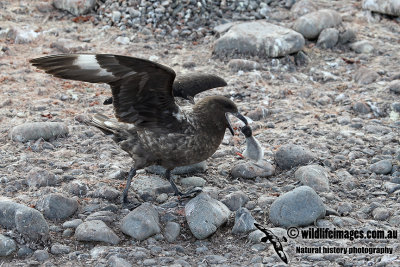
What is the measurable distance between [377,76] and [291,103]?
1.33m

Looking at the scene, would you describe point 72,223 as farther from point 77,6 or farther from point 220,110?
point 77,6

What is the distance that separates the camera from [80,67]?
454cm

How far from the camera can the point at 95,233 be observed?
4348 mm

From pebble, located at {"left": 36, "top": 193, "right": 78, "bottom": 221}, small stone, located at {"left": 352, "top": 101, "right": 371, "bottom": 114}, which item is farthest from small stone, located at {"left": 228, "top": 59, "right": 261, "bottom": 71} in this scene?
pebble, located at {"left": 36, "top": 193, "right": 78, "bottom": 221}

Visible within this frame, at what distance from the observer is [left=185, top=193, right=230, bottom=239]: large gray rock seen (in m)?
4.49

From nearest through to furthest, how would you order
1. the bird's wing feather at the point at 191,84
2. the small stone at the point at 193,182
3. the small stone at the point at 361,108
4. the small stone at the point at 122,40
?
1. the small stone at the point at 193,182
2. the bird's wing feather at the point at 191,84
3. the small stone at the point at 361,108
4. the small stone at the point at 122,40

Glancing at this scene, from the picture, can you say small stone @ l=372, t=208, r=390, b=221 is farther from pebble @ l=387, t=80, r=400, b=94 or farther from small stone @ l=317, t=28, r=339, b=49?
Answer: small stone @ l=317, t=28, r=339, b=49

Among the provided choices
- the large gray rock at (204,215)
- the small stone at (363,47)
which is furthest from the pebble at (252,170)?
the small stone at (363,47)

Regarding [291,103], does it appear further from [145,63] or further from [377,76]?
[145,63]

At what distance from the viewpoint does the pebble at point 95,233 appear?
4.34 m

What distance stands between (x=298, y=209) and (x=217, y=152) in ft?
5.08

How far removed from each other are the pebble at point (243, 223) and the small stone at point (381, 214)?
1.00m

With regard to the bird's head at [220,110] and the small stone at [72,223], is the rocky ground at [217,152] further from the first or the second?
the bird's head at [220,110]

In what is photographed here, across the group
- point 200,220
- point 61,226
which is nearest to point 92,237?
point 61,226
